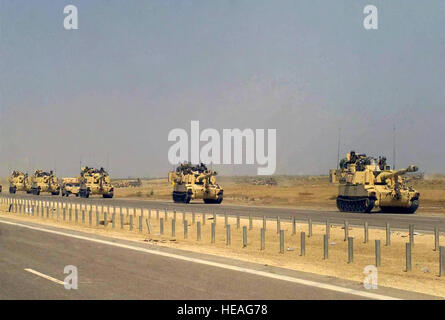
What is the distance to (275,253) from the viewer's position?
16.0 m

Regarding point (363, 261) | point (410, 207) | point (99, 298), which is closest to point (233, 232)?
point (363, 261)

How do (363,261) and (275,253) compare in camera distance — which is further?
(275,253)

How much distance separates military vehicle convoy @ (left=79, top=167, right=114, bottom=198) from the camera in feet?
205

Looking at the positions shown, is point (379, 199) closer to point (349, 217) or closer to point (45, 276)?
point (349, 217)

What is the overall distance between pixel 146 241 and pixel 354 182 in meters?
21.8

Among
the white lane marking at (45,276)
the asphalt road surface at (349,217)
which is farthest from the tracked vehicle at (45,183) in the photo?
the white lane marking at (45,276)

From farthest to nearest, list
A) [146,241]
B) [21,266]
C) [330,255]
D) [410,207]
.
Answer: [410,207] < [146,241] < [330,255] < [21,266]

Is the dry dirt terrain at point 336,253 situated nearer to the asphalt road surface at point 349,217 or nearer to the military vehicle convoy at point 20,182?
the asphalt road surface at point 349,217

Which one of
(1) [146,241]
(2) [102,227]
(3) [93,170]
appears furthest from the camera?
(3) [93,170]

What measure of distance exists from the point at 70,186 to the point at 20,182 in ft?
75.2

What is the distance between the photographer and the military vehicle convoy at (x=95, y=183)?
205ft

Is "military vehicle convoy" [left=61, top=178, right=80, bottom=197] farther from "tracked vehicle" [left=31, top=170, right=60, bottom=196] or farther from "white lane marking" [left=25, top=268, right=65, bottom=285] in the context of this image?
"white lane marking" [left=25, top=268, right=65, bottom=285]

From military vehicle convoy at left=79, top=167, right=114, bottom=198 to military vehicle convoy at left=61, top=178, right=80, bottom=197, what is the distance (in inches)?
150
